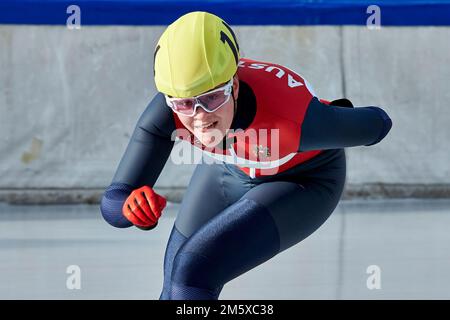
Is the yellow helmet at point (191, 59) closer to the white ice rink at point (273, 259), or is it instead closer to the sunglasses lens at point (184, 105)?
the sunglasses lens at point (184, 105)

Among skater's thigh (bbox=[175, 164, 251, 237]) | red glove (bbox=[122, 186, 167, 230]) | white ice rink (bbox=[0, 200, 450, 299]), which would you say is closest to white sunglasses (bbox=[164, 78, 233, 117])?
red glove (bbox=[122, 186, 167, 230])

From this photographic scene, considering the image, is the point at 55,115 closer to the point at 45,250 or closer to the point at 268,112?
the point at 45,250

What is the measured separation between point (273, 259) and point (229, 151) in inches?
89.8

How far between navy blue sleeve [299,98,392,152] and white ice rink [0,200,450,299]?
4.85 ft

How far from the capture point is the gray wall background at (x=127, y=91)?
7387mm

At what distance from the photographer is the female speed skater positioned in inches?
136

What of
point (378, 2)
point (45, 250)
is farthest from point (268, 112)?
point (378, 2)

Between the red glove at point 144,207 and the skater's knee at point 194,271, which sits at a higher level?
the red glove at point 144,207

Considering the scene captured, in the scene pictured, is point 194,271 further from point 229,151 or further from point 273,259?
point 273,259

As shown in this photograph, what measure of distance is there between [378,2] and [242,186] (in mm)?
3439

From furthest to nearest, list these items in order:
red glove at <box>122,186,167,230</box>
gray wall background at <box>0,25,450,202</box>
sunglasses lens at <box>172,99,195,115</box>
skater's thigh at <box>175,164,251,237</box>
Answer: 1. gray wall background at <box>0,25,450,202</box>
2. skater's thigh at <box>175,164,251,237</box>
3. sunglasses lens at <box>172,99,195,115</box>
4. red glove at <box>122,186,167,230</box>

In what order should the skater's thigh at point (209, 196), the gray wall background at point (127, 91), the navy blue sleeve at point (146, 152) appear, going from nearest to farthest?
the navy blue sleeve at point (146, 152) < the skater's thigh at point (209, 196) < the gray wall background at point (127, 91)

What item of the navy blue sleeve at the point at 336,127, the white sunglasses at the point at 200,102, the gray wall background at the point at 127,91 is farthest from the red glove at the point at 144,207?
the gray wall background at the point at 127,91

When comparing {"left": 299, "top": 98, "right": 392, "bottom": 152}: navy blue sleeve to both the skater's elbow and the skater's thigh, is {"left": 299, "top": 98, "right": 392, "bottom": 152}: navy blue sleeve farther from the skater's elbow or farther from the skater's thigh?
the skater's elbow
